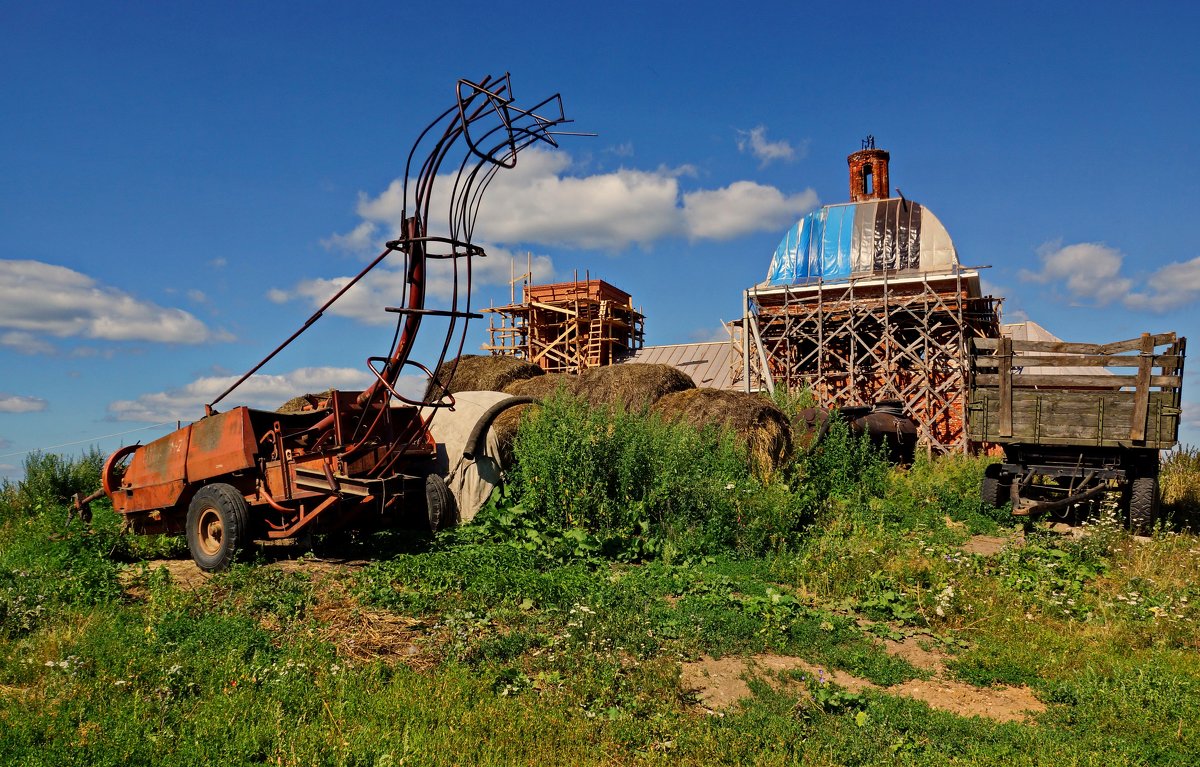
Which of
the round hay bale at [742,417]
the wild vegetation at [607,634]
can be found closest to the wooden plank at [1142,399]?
the wild vegetation at [607,634]

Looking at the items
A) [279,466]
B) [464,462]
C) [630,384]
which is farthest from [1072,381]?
Result: [279,466]

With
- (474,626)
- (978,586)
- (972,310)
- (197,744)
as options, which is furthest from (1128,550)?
(972,310)

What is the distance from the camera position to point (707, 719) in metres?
5.14

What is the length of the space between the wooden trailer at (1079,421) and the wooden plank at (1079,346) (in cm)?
1

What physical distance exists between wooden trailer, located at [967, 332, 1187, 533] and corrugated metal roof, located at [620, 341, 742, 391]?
1381cm

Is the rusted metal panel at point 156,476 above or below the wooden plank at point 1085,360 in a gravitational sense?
Result: below

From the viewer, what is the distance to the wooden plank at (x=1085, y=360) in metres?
11.1

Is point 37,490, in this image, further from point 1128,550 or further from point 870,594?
point 1128,550

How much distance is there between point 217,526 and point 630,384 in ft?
31.8

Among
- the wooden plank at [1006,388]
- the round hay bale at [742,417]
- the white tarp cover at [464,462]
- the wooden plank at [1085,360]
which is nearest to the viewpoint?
the white tarp cover at [464,462]

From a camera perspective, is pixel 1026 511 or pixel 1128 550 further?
pixel 1026 511

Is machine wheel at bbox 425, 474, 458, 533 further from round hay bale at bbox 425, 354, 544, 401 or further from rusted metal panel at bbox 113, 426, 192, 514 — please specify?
round hay bale at bbox 425, 354, 544, 401

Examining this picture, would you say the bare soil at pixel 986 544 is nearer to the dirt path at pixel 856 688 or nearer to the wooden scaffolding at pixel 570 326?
the dirt path at pixel 856 688

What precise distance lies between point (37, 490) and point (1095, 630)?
46.4 feet
